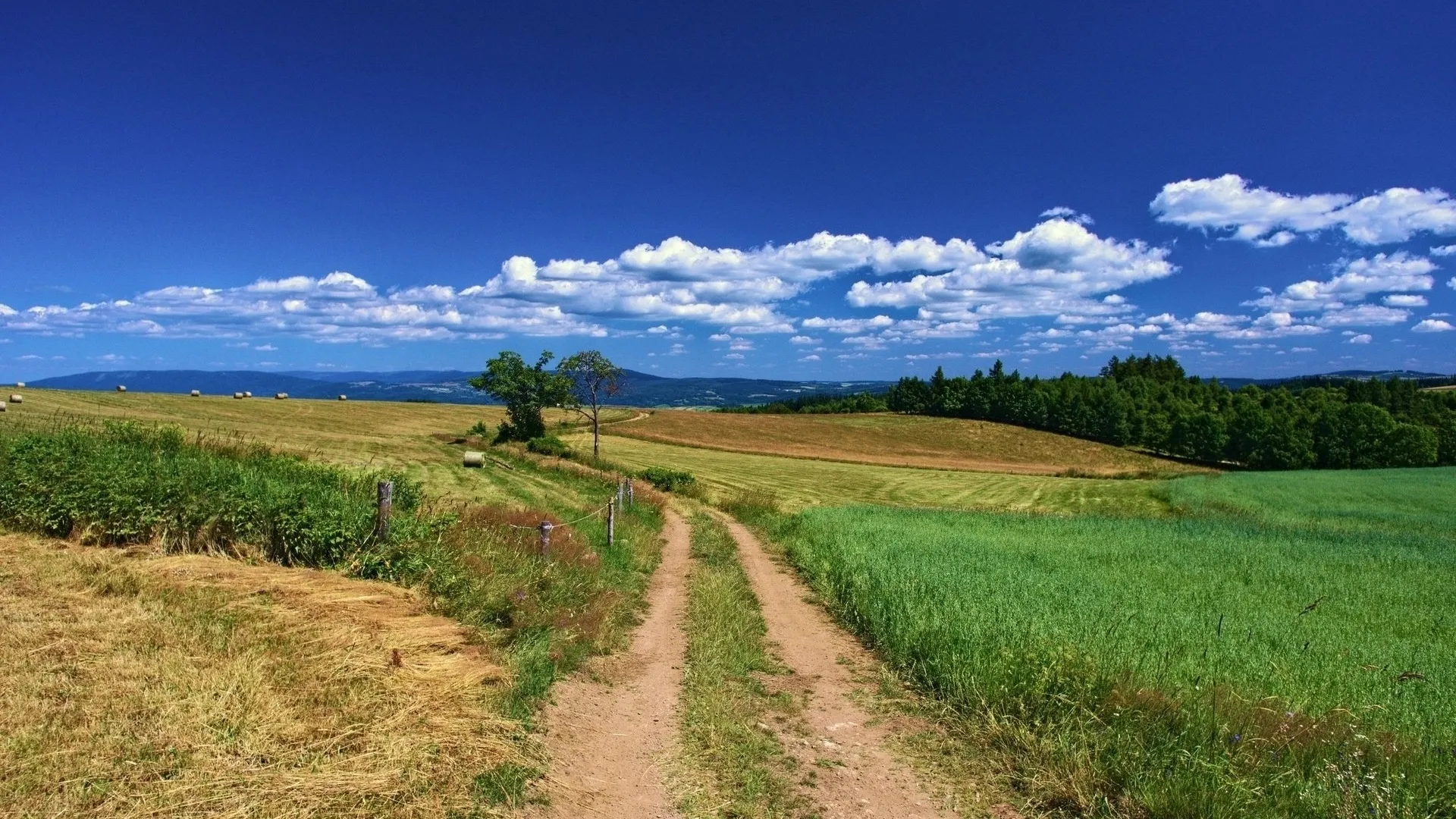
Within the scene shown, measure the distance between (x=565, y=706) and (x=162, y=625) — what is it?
4.09 m

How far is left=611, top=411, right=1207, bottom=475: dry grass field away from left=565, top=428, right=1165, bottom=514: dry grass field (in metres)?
3.88

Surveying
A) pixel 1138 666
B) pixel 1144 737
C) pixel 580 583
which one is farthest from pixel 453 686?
pixel 1138 666

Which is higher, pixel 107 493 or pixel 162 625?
pixel 107 493

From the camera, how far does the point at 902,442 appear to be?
82.2 m

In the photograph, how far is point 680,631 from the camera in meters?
11.0

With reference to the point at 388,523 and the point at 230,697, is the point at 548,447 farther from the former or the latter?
the point at 230,697

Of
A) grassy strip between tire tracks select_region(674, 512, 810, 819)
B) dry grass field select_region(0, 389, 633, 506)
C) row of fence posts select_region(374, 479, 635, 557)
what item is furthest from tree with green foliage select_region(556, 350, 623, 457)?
grassy strip between tire tracks select_region(674, 512, 810, 819)

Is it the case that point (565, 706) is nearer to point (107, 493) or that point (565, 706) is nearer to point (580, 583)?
point (580, 583)

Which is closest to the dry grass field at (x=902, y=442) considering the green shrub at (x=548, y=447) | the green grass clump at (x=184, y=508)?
the green shrub at (x=548, y=447)

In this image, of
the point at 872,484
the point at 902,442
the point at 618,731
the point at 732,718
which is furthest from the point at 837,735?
the point at 902,442

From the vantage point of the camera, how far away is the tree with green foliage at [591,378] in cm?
5381

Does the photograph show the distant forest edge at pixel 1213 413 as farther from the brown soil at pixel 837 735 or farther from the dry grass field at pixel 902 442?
the brown soil at pixel 837 735

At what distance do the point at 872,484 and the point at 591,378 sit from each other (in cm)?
2302

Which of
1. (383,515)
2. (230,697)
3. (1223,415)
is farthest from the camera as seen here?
(1223,415)
